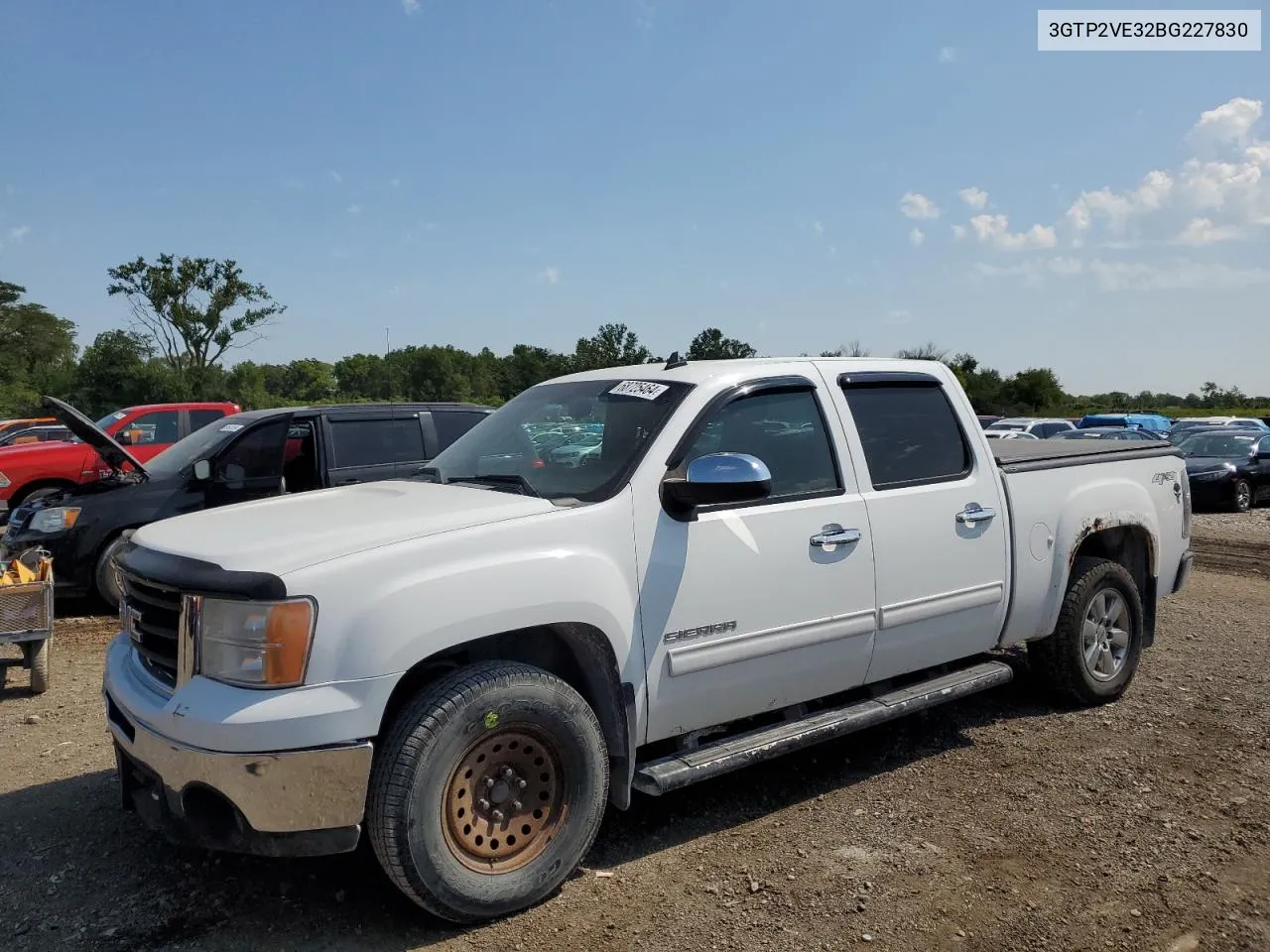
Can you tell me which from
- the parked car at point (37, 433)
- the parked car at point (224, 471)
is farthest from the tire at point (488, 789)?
the parked car at point (37, 433)

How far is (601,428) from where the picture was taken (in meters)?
3.94

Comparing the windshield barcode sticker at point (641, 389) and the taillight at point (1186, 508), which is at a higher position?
the windshield barcode sticker at point (641, 389)

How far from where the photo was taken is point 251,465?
815 cm

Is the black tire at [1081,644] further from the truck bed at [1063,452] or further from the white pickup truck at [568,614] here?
the truck bed at [1063,452]

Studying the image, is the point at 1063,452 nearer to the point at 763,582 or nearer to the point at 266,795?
the point at 763,582

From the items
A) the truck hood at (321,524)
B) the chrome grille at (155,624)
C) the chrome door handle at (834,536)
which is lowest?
the chrome grille at (155,624)

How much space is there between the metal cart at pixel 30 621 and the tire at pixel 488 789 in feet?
12.4

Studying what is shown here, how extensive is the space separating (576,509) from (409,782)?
1.07m

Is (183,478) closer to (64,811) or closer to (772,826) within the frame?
(64,811)

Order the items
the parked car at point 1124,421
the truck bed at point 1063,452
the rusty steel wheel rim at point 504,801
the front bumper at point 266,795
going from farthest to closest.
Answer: the parked car at point 1124,421
the truck bed at point 1063,452
the rusty steel wheel rim at point 504,801
the front bumper at point 266,795

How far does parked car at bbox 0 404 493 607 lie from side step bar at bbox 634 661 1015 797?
4.94m

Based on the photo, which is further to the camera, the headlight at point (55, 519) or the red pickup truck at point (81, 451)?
the red pickup truck at point (81, 451)

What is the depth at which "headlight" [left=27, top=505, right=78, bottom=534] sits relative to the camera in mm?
7680

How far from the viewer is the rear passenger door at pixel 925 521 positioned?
4.14 meters
